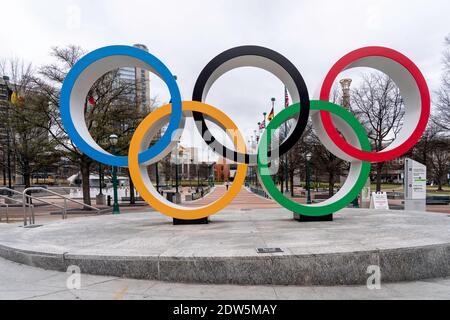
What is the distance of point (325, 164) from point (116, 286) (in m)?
23.3

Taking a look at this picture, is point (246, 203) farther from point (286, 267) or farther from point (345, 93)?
point (286, 267)

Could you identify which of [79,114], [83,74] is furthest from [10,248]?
[83,74]

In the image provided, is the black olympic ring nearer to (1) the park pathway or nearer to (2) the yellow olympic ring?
(2) the yellow olympic ring

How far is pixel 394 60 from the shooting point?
9.10 meters

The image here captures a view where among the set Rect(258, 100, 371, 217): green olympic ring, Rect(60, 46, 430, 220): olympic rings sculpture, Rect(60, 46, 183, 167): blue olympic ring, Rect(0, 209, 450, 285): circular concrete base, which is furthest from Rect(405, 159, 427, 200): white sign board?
Rect(60, 46, 183, 167): blue olympic ring

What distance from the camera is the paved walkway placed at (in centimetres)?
460

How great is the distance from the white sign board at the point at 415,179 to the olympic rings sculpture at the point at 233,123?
7.41 m

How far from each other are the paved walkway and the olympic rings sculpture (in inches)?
152

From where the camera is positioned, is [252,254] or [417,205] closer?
[252,254]

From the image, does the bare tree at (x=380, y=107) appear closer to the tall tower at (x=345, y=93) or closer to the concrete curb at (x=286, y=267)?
the tall tower at (x=345, y=93)

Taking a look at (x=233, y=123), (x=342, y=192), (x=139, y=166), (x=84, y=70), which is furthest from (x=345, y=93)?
(x=84, y=70)

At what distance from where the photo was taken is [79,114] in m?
9.45

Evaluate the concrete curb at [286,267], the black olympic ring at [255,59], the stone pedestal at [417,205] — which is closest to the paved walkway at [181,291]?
the concrete curb at [286,267]

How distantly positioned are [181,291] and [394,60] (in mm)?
8822
